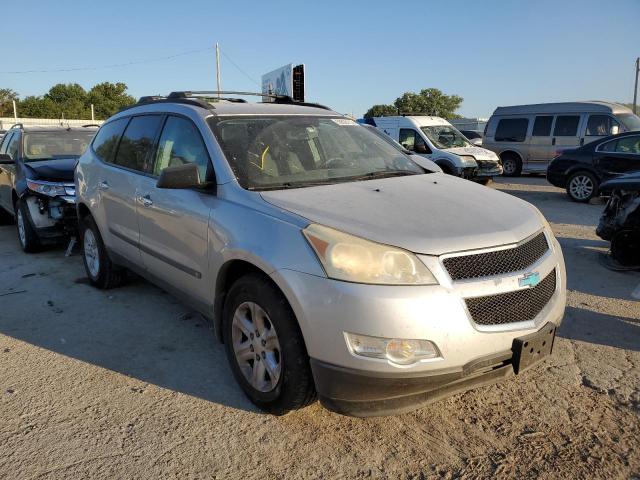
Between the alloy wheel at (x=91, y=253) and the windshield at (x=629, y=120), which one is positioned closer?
the alloy wheel at (x=91, y=253)

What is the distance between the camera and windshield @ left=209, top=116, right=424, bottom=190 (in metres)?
3.28

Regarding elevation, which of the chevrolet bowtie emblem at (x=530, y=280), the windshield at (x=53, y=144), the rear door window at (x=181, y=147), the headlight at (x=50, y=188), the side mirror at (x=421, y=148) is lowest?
the headlight at (x=50, y=188)

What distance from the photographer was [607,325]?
13.6 feet

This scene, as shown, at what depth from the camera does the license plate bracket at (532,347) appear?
249 centimetres

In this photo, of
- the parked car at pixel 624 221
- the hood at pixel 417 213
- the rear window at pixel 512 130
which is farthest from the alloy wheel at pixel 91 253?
the rear window at pixel 512 130

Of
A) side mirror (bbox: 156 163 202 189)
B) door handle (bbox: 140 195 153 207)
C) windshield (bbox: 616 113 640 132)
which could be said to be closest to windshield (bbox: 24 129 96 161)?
door handle (bbox: 140 195 153 207)

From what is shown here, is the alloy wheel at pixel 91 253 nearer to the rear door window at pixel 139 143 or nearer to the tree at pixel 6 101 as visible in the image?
the rear door window at pixel 139 143

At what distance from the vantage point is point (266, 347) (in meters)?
2.82

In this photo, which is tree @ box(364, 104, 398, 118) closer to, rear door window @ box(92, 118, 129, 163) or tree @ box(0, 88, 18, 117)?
tree @ box(0, 88, 18, 117)

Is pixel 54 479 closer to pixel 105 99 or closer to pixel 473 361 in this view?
pixel 473 361

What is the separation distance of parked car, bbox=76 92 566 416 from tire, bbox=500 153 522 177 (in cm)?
1308

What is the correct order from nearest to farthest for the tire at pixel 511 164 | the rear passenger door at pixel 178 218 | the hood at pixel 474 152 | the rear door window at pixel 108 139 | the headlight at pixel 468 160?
the rear passenger door at pixel 178 218
the rear door window at pixel 108 139
the headlight at pixel 468 160
the hood at pixel 474 152
the tire at pixel 511 164

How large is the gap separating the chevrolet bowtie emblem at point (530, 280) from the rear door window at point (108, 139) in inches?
144

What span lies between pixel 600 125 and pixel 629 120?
2.25ft
